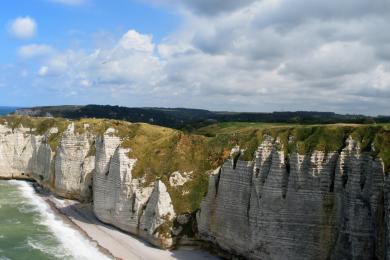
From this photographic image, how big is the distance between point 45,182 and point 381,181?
199 ft

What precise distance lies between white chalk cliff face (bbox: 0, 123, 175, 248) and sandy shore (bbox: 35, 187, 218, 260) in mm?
1056

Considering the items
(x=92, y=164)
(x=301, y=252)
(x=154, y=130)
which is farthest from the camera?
(x=92, y=164)

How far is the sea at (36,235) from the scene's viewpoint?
150 feet

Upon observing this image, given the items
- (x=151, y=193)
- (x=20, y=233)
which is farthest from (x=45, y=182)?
(x=151, y=193)

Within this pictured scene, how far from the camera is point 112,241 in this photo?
50.0 m

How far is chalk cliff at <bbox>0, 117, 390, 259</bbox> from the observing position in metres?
34.2

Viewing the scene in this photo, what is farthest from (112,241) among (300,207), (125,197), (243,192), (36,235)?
(300,207)

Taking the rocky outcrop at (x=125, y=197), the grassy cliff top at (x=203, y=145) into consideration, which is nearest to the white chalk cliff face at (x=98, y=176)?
the rocky outcrop at (x=125, y=197)

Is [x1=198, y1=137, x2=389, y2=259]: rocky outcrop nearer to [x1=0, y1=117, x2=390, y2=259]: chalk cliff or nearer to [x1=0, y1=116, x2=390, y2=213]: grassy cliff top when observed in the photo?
[x1=0, y1=117, x2=390, y2=259]: chalk cliff

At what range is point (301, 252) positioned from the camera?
38.1 metres

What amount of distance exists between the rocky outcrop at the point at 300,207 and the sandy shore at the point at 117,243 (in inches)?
121

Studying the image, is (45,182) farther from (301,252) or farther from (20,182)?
(301,252)

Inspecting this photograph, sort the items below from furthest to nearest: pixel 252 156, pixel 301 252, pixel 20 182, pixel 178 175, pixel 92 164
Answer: pixel 20 182 → pixel 92 164 → pixel 178 175 → pixel 252 156 → pixel 301 252

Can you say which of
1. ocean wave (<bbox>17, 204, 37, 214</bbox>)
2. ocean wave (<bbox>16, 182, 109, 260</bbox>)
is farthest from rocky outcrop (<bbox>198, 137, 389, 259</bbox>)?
ocean wave (<bbox>17, 204, 37, 214</bbox>)
